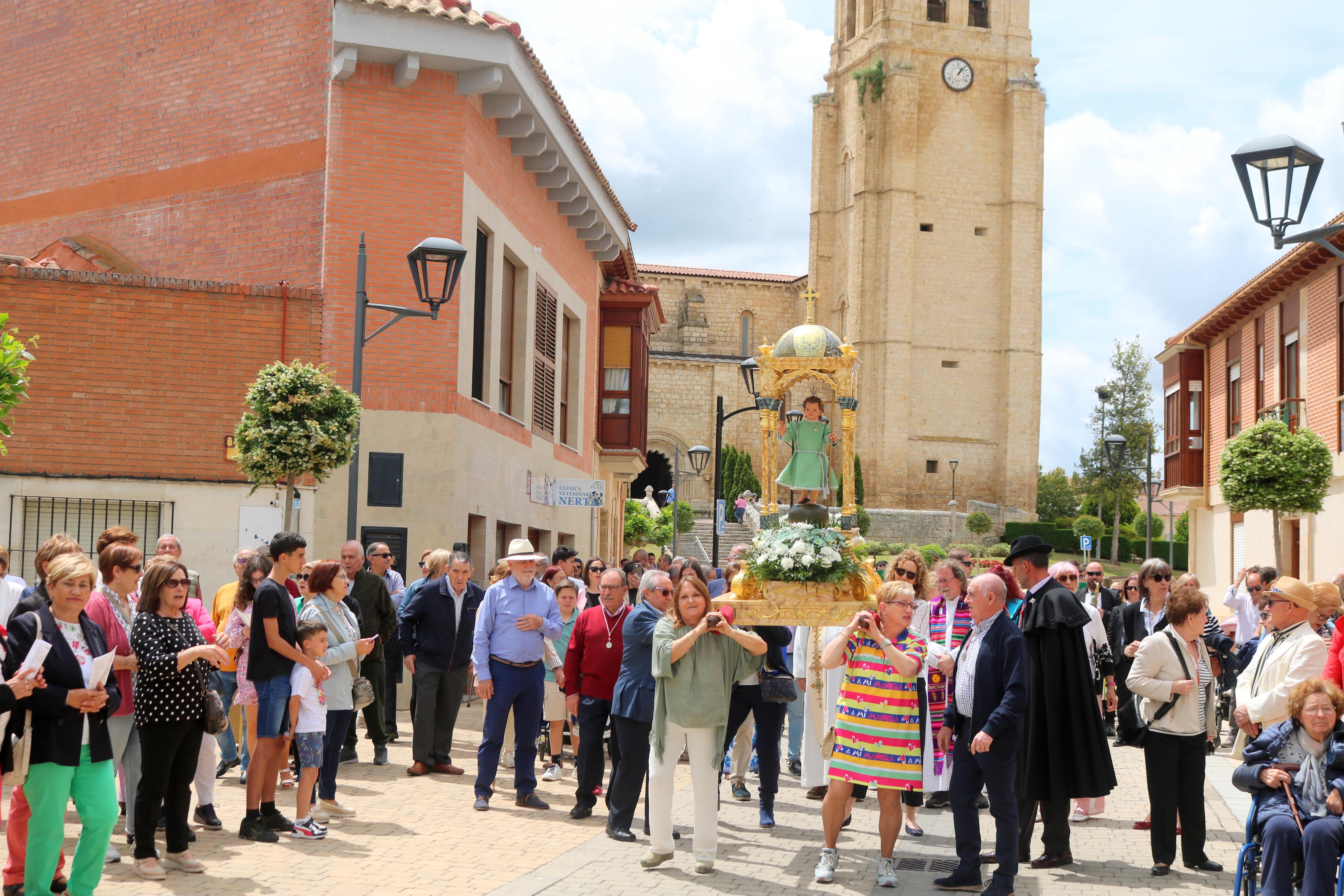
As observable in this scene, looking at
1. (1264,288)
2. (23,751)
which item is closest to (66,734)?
(23,751)

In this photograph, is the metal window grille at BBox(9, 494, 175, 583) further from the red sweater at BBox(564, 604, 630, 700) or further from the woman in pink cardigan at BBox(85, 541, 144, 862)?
the woman in pink cardigan at BBox(85, 541, 144, 862)

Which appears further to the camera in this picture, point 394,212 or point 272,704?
point 394,212

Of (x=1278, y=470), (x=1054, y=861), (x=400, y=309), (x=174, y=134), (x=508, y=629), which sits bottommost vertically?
(x=1054, y=861)

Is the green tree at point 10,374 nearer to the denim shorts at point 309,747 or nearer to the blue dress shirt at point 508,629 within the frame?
the denim shorts at point 309,747

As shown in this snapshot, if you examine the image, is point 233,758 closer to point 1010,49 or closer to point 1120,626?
point 1120,626

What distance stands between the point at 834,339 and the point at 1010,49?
55541 millimetres

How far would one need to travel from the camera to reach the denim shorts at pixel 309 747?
850 centimetres

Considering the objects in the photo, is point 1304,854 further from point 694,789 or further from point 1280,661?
point 694,789

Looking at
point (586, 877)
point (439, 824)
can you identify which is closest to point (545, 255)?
point (439, 824)

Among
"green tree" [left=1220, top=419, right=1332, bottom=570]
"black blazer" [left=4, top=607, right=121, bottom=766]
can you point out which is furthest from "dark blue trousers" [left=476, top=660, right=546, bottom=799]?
"green tree" [left=1220, top=419, right=1332, bottom=570]

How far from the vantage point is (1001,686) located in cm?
779

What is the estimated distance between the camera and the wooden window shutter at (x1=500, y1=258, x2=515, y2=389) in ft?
68.3

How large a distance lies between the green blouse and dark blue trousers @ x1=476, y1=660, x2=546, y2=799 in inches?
86.0

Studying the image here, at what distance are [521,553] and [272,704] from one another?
2725 millimetres
